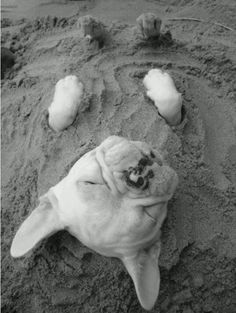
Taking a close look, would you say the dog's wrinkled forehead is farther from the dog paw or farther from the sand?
the dog paw

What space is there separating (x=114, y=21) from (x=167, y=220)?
168cm

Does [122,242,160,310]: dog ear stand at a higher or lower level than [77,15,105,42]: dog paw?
lower

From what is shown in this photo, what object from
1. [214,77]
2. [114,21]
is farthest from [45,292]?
[114,21]

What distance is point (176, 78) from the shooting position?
2.36m

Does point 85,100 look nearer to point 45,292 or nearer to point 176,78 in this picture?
point 176,78

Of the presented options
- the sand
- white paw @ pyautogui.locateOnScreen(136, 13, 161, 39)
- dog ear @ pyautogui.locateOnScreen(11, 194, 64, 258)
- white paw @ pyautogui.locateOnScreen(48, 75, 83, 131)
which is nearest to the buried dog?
dog ear @ pyautogui.locateOnScreen(11, 194, 64, 258)

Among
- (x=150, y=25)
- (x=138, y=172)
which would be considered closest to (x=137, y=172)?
(x=138, y=172)

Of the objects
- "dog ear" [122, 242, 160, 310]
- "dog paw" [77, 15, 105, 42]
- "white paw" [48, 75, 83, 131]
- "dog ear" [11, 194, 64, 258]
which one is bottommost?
"dog ear" [122, 242, 160, 310]

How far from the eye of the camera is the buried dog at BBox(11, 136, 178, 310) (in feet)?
4.94

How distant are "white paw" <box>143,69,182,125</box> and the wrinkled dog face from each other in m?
0.56

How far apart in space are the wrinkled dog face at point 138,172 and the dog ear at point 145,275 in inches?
9.4

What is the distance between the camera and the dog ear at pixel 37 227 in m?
1.60

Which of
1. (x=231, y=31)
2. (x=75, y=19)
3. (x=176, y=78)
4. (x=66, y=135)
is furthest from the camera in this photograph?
(x=75, y=19)

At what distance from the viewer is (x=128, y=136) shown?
201 cm
